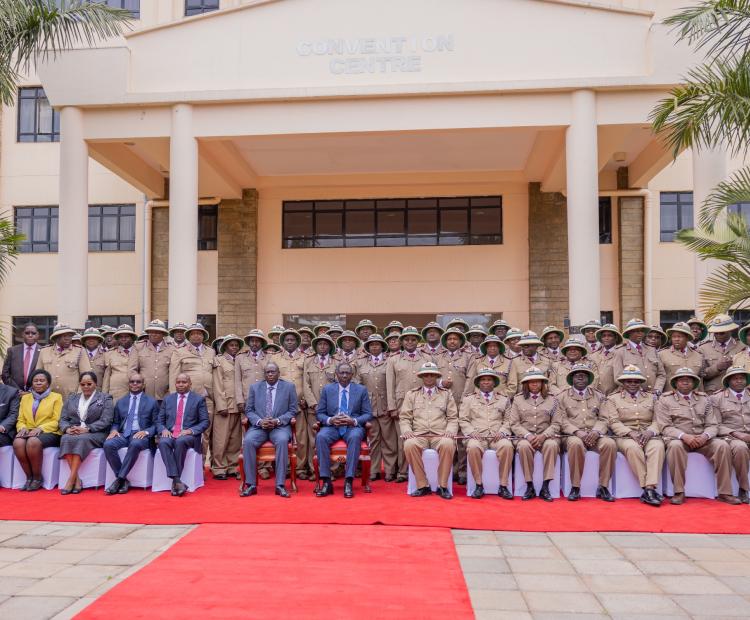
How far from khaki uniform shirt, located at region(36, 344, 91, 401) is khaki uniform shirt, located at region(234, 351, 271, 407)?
6.26 feet

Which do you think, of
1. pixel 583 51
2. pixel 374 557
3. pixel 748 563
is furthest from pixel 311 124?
pixel 748 563

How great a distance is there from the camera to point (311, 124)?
475 inches

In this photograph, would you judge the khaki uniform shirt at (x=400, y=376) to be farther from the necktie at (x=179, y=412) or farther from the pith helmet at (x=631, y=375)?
the necktie at (x=179, y=412)

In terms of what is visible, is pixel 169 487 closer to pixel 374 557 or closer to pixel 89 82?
pixel 374 557

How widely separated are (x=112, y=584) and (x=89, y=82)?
974 cm

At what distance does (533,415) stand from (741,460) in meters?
2.11

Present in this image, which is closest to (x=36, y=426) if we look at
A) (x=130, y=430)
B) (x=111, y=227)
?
(x=130, y=430)

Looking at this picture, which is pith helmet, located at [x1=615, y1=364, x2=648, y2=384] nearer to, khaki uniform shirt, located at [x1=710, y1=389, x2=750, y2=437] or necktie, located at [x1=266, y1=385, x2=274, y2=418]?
khaki uniform shirt, located at [x1=710, y1=389, x2=750, y2=437]

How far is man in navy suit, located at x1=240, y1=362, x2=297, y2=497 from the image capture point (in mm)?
7805

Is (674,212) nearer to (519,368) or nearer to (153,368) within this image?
(519,368)

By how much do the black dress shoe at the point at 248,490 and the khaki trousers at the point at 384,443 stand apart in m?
1.70

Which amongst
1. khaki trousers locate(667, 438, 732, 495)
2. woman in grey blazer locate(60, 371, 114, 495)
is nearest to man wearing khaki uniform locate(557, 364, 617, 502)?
khaki trousers locate(667, 438, 732, 495)

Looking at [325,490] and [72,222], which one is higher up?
[72,222]

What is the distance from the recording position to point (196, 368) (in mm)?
9078
